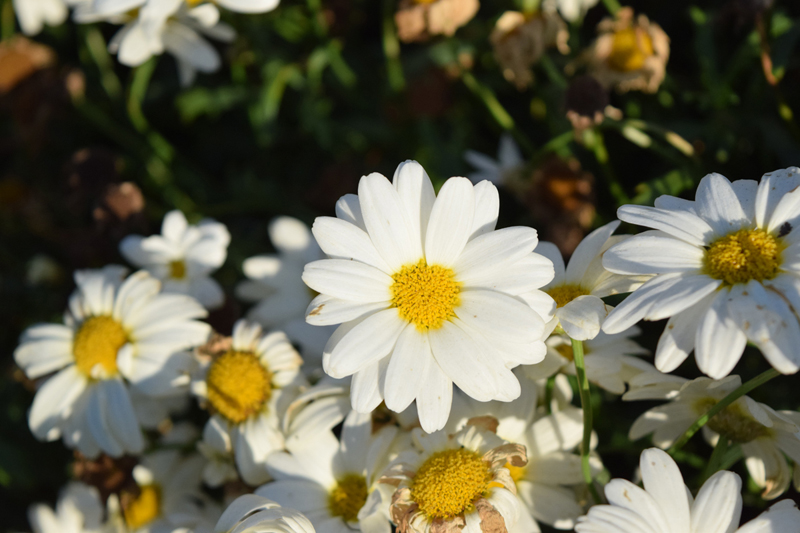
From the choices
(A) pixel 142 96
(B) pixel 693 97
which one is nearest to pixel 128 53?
(A) pixel 142 96

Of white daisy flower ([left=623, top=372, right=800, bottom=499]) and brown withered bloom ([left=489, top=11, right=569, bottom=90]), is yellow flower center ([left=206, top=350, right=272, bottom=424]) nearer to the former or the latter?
white daisy flower ([left=623, top=372, right=800, bottom=499])

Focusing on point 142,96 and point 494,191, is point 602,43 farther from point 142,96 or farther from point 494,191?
point 142,96

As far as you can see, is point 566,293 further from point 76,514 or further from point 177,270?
point 76,514

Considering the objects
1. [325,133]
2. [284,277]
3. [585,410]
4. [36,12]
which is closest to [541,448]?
[585,410]

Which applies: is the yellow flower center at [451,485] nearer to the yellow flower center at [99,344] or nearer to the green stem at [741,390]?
the green stem at [741,390]

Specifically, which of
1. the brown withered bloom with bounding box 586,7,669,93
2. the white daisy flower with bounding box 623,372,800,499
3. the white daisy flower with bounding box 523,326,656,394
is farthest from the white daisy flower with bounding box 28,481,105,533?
the brown withered bloom with bounding box 586,7,669,93

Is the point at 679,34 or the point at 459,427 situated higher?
the point at 679,34
